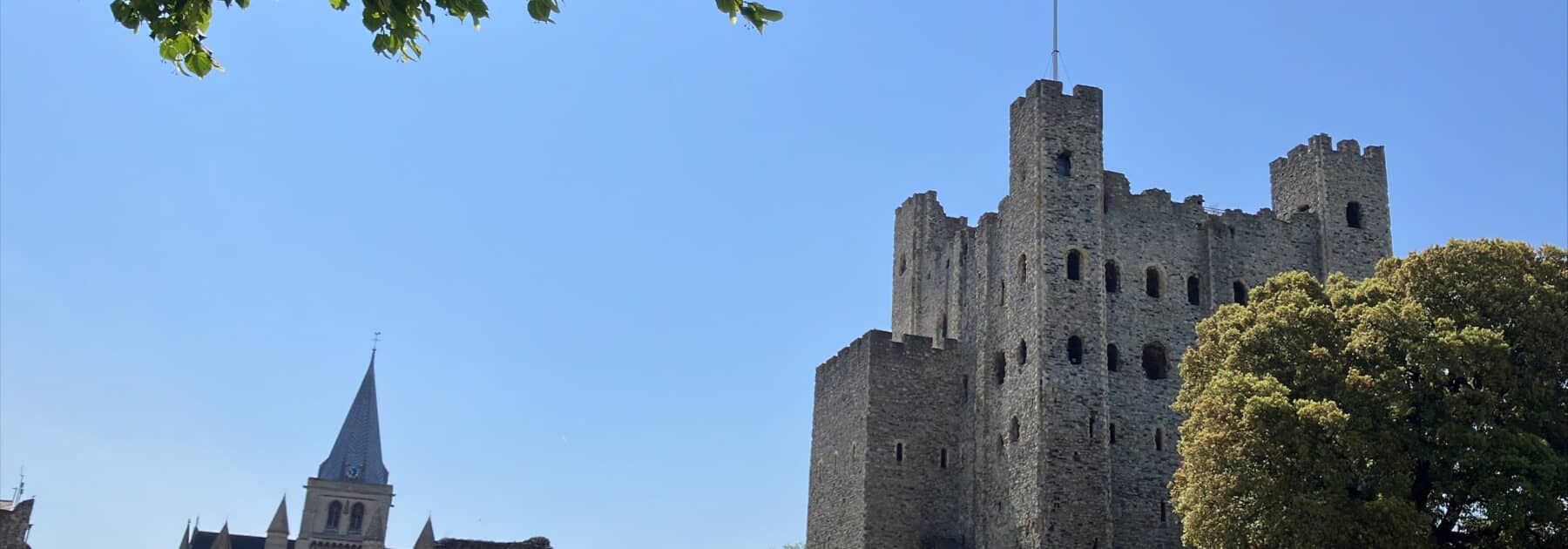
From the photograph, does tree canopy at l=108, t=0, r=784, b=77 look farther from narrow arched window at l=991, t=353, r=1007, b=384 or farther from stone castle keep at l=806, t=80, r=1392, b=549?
narrow arched window at l=991, t=353, r=1007, b=384

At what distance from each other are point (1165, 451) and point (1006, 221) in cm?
727

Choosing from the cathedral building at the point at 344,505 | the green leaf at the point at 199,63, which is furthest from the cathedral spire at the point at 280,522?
the green leaf at the point at 199,63

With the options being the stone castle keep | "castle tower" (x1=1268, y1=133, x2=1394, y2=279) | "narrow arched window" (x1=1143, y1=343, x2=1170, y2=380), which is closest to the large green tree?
the stone castle keep

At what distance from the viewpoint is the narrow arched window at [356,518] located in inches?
Result: 3491

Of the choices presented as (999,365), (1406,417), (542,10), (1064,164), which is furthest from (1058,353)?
(542,10)

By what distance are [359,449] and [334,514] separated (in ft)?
17.6

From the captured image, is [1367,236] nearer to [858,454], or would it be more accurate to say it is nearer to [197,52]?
[858,454]

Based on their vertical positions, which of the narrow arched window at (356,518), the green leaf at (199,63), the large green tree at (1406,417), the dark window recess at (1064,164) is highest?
the dark window recess at (1064,164)

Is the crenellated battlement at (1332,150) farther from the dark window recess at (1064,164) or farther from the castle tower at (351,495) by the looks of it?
the castle tower at (351,495)

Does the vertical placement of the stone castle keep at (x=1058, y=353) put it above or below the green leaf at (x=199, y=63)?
above

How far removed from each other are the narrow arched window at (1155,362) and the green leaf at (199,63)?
105 feet

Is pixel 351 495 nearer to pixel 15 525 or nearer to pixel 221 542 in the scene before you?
pixel 221 542

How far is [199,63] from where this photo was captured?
7.70m

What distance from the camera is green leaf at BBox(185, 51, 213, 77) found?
7688mm
